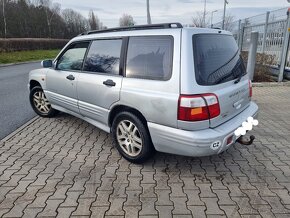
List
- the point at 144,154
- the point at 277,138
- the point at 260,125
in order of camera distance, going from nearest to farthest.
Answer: the point at 144,154, the point at 277,138, the point at 260,125

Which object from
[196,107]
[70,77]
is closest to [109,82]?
[70,77]

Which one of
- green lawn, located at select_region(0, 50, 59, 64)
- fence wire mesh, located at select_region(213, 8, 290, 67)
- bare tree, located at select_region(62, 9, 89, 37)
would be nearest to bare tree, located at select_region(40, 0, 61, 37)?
bare tree, located at select_region(62, 9, 89, 37)

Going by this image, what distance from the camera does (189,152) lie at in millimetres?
2691

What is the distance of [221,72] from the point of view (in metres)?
2.91

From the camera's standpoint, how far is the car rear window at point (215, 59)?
105 inches

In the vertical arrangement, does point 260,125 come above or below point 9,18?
below

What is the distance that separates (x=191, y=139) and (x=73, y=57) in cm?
261

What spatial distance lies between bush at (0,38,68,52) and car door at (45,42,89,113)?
23.1 m

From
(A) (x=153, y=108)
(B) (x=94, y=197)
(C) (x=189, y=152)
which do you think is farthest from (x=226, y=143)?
(B) (x=94, y=197)

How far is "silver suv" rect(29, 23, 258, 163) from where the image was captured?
2621mm

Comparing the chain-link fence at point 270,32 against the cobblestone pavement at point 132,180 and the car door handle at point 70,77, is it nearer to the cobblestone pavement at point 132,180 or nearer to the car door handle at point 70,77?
the cobblestone pavement at point 132,180

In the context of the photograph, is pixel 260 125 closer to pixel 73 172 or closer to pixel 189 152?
Result: pixel 189 152

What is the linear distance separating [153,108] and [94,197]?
1180 millimetres

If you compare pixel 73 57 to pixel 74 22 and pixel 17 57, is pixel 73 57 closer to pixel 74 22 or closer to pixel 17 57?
pixel 17 57
